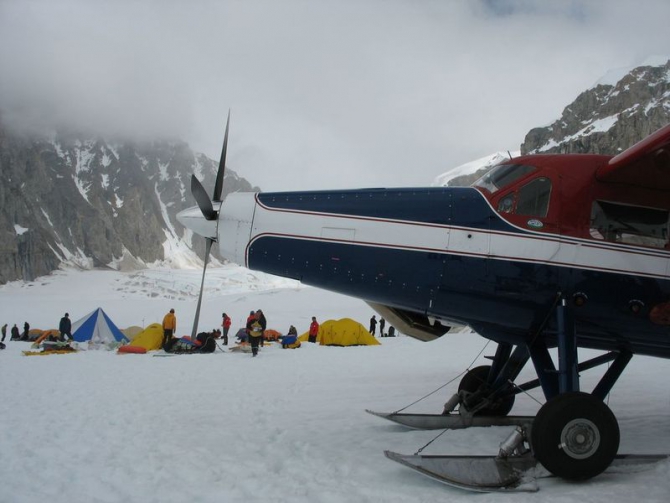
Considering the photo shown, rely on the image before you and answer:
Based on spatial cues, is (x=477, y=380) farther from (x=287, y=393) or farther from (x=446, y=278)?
(x=287, y=393)

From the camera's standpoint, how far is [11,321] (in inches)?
1886

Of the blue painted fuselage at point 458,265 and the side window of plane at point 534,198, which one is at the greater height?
the side window of plane at point 534,198

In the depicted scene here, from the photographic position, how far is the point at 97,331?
74.3ft

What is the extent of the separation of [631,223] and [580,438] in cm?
250

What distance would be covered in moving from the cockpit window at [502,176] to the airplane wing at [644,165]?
80 cm

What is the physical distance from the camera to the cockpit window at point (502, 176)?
5.47 metres

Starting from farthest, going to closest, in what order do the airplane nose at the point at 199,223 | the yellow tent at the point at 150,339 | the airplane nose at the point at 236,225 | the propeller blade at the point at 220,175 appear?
the yellow tent at the point at 150,339
the propeller blade at the point at 220,175
the airplane nose at the point at 199,223
the airplane nose at the point at 236,225

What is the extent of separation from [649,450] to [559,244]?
270cm

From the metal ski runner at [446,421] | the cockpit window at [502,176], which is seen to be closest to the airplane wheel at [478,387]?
the metal ski runner at [446,421]

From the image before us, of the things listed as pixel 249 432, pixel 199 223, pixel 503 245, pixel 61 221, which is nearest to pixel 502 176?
pixel 503 245

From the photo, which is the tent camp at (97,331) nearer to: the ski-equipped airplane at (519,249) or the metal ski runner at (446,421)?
the metal ski runner at (446,421)

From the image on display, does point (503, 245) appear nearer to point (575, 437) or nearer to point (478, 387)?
point (575, 437)

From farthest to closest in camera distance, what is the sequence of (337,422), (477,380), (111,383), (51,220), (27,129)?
(27,129) < (51,220) < (111,383) < (477,380) < (337,422)

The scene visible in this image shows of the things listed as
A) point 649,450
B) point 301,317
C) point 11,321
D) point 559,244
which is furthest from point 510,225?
point 11,321
